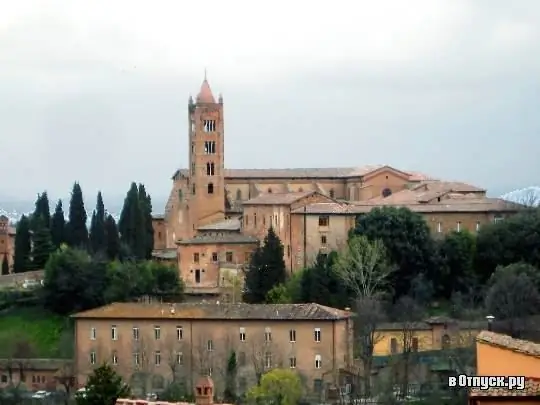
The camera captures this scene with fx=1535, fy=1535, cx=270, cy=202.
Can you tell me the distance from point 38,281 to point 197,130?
10.3 meters

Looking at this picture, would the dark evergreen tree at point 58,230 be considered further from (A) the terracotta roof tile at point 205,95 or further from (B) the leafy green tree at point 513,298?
(B) the leafy green tree at point 513,298

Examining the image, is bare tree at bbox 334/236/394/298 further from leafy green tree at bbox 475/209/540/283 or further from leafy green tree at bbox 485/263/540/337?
leafy green tree at bbox 485/263/540/337

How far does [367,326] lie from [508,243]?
6773 millimetres

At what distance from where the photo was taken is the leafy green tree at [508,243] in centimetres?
4662

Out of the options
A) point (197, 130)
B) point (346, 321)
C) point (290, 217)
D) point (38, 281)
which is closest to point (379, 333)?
point (346, 321)

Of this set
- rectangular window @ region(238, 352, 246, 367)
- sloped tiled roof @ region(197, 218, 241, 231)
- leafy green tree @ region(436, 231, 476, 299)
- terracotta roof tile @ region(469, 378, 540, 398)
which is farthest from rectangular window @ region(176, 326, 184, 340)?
terracotta roof tile @ region(469, 378, 540, 398)

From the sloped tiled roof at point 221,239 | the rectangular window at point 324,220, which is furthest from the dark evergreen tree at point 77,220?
the rectangular window at point 324,220

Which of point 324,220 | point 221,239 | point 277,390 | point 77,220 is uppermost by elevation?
point 77,220

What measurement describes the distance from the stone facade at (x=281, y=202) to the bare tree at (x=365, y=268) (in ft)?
11.2

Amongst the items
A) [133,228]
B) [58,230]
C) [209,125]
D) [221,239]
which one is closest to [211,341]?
[221,239]

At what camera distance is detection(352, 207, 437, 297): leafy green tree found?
47.1 meters

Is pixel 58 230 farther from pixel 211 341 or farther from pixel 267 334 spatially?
pixel 267 334

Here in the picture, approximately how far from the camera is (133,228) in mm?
57344

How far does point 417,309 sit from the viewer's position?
147 ft
